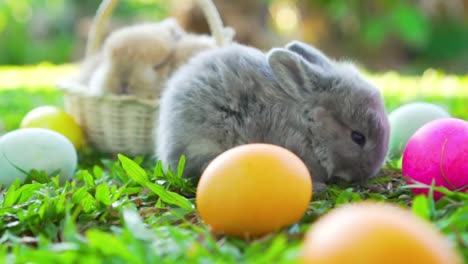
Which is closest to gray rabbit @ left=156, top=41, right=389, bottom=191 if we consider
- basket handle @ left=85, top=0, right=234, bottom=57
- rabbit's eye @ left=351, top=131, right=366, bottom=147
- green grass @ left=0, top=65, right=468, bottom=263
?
rabbit's eye @ left=351, top=131, right=366, bottom=147

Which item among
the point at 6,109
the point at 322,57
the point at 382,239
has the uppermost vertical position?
the point at 322,57

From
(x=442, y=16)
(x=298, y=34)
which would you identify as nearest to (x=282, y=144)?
(x=298, y=34)

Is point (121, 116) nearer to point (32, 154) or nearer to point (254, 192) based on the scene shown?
point (32, 154)

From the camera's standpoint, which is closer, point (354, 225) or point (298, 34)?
point (354, 225)

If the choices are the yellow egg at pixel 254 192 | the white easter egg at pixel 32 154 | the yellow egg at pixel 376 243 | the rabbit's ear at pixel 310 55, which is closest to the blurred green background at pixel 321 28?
the rabbit's ear at pixel 310 55

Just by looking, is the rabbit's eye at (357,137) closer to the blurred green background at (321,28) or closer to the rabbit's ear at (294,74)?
the rabbit's ear at (294,74)

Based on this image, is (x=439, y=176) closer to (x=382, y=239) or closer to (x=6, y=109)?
(x=382, y=239)
